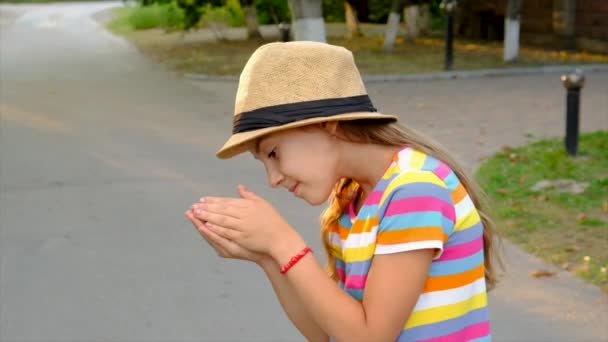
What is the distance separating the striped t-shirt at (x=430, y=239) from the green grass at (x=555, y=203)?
334 cm

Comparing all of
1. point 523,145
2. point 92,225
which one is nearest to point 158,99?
point 523,145

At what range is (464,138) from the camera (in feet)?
32.0

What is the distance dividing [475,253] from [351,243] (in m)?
0.26

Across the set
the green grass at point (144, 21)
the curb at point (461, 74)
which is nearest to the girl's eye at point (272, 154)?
the curb at point (461, 74)

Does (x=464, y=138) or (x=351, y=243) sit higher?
(x=351, y=243)

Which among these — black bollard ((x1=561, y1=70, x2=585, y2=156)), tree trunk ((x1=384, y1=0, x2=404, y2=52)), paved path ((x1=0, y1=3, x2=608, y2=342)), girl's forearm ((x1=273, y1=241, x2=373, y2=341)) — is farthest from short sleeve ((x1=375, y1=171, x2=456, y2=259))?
tree trunk ((x1=384, y1=0, x2=404, y2=52))

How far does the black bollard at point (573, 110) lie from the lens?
8.35 m

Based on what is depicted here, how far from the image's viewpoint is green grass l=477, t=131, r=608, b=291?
18.2 feet

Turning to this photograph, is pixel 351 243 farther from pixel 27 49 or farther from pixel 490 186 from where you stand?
pixel 27 49

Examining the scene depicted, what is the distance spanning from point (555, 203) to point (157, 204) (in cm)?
292

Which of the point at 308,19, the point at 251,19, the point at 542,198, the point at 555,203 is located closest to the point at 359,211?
the point at 555,203

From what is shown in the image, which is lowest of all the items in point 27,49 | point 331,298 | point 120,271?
point 27,49

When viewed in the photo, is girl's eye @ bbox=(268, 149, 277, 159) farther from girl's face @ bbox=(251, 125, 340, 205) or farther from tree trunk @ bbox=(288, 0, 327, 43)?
tree trunk @ bbox=(288, 0, 327, 43)

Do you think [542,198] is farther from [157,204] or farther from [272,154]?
[272,154]
